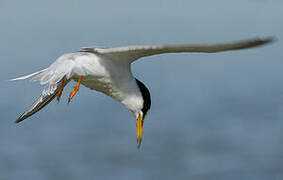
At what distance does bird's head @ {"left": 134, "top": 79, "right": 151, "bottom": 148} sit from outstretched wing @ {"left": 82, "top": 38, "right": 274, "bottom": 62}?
570mm

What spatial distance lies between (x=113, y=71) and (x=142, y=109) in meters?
0.65

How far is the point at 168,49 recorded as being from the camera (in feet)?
14.3

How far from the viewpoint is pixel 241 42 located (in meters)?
4.02

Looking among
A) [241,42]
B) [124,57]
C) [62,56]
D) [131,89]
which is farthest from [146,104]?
[241,42]

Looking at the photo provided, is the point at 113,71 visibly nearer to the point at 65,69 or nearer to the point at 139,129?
the point at 65,69

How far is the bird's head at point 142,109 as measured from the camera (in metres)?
5.71

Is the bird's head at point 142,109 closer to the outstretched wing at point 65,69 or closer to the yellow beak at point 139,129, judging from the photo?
the yellow beak at point 139,129

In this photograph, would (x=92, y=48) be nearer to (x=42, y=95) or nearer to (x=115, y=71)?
(x=115, y=71)

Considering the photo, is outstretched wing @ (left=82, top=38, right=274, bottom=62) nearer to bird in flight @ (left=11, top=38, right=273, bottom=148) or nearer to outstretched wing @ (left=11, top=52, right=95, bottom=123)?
bird in flight @ (left=11, top=38, right=273, bottom=148)

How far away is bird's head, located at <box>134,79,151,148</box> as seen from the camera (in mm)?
5711

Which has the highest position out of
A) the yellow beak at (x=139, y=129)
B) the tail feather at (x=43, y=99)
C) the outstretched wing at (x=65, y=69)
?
the outstretched wing at (x=65, y=69)

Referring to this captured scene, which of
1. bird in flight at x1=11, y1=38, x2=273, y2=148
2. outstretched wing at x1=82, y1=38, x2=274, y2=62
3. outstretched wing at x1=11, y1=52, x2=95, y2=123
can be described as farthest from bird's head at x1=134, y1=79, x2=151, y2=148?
outstretched wing at x1=11, y1=52, x2=95, y2=123

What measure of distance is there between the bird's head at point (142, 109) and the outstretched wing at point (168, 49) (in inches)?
22.4

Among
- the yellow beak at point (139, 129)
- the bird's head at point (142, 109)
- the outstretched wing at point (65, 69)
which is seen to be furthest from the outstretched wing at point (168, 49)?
the yellow beak at point (139, 129)
